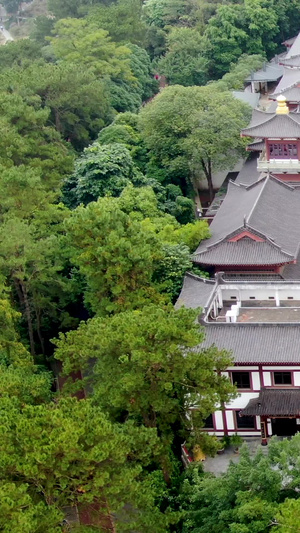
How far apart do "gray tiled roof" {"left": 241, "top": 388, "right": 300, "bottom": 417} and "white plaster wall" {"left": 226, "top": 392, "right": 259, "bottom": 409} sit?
0.77 ft

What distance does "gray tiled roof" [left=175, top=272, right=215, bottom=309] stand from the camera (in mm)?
40438

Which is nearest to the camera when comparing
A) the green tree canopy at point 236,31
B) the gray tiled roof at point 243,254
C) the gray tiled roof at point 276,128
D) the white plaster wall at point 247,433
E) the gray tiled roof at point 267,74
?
the white plaster wall at point 247,433

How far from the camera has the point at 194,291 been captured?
41.5 metres

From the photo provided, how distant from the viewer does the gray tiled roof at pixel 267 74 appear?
74.9m

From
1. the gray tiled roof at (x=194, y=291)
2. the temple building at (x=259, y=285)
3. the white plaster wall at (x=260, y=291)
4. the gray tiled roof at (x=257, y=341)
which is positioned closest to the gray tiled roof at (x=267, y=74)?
the temple building at (x=259, y=285)

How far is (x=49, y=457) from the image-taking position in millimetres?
27312

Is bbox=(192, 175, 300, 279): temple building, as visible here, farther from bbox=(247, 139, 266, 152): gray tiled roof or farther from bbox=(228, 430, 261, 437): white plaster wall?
bbox=(228, 430, 261, 437): white plaster wall

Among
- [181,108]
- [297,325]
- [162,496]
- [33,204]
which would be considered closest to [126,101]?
[181,108]

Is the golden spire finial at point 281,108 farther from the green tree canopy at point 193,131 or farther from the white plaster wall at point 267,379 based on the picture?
the white plaster wall at point 267,379

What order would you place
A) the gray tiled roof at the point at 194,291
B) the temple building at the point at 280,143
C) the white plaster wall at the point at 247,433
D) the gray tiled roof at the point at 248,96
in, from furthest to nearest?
the gray tiled roof at the point at 248,96
the temple building at the point at 280,143
the gray tiled roof at the point at 194,291
the white plaster wall at the point at 247,433

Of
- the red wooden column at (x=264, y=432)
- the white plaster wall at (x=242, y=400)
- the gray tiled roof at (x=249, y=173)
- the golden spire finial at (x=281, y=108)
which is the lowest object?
the red wooden column at (x=264, y=432)

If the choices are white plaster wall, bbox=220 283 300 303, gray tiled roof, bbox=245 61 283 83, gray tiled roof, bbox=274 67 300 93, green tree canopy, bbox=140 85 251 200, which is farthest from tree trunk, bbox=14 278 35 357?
gray tiled roof, bbox=245 61 283 83

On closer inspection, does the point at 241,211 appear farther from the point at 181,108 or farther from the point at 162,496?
the point at 162,496

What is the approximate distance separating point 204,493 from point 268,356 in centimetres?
633
